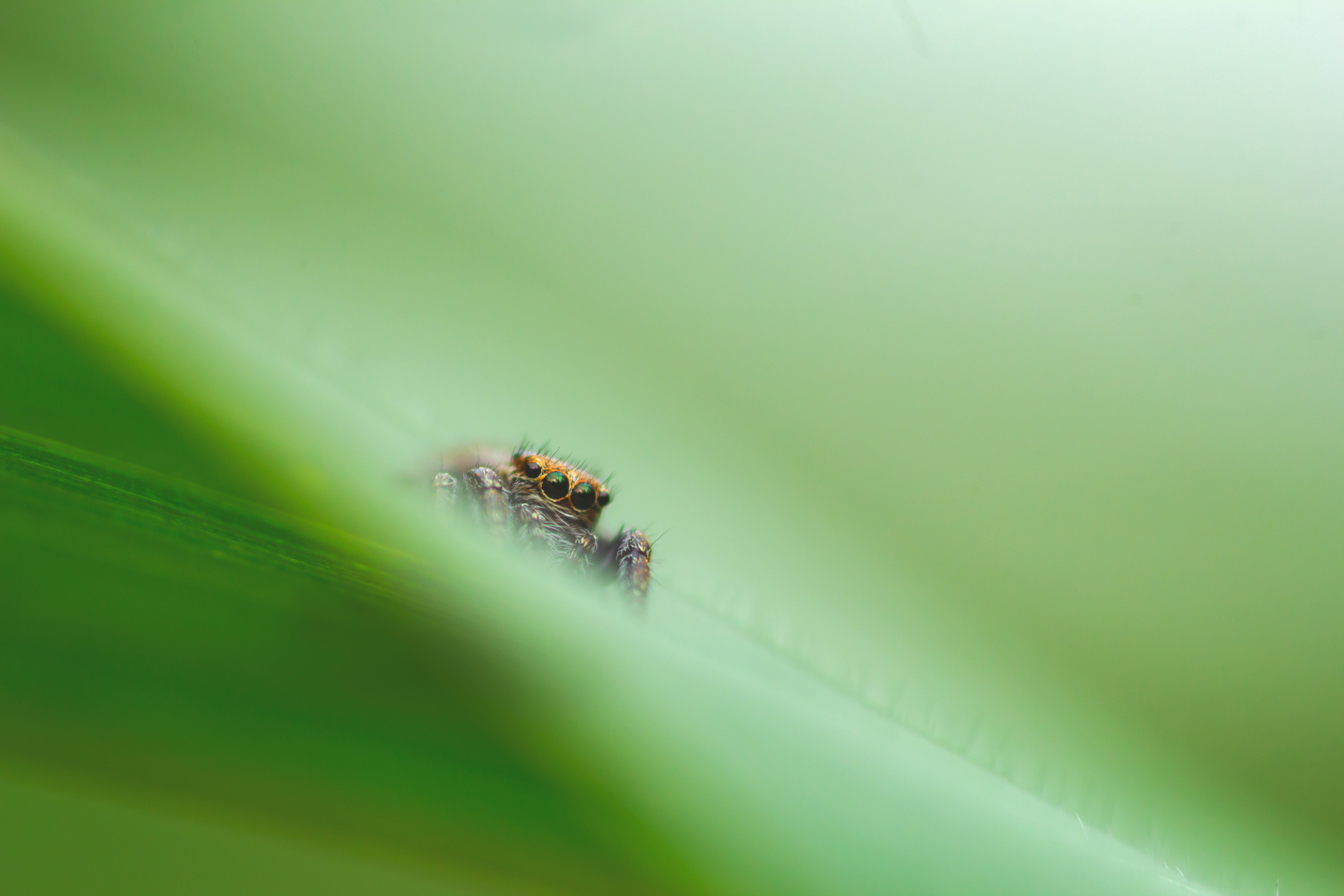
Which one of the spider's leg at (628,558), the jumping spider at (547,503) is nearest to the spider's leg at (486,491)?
the jumping spider at (547,503)

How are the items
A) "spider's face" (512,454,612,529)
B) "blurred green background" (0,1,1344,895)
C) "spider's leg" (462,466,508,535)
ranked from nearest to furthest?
"blurred green background" (0,1,1344,895)
"spider's leg" (462,466,508,535)
"spider's face" (512,454,612,529)

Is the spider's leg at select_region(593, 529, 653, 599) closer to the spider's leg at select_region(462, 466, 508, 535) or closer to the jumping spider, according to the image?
the jumping spider

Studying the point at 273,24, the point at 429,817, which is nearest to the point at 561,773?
the point at 429,817

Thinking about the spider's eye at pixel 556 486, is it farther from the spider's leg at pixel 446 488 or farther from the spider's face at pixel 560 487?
the spider's leg at pixel 446 488

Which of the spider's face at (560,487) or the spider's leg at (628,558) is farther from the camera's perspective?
the spider's face at (560,487)

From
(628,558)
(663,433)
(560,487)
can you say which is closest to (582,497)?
(560,487)

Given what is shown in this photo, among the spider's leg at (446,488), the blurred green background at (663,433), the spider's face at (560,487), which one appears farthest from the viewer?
the spider's face at (560,487)

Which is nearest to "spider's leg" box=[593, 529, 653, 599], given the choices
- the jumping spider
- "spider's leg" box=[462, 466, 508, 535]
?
the jumping spider
